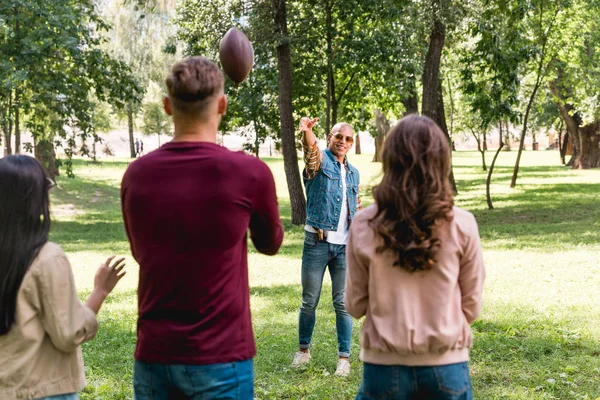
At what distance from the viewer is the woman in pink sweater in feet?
9.48

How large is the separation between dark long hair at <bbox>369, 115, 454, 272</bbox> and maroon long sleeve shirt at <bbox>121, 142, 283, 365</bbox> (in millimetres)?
469

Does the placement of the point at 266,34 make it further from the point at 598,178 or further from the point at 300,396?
the point at 598,178

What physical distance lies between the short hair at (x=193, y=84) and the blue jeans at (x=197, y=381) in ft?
2.99

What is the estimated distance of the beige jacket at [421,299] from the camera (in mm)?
2912

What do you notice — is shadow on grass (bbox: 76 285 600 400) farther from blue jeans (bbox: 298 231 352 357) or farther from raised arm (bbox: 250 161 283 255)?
raised arm (bbox: 250 161 283 255)

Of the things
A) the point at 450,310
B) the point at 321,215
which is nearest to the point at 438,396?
the point at 450,310

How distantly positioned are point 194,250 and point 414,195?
827mm

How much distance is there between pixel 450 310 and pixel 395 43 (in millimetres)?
16859

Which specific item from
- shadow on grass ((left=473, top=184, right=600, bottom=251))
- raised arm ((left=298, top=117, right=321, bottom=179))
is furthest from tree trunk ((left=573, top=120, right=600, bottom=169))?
raised arm ((left=298, top=117, right=321, bottom=179))

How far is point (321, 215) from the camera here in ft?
20.0

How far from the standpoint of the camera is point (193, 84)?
9.23 feet

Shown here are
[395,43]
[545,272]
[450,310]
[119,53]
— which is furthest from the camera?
[119,53]

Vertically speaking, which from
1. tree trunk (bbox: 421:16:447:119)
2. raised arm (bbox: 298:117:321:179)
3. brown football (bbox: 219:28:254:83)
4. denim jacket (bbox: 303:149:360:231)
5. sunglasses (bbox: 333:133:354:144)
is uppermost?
tree trunk (bbox: 421:16:447:119)

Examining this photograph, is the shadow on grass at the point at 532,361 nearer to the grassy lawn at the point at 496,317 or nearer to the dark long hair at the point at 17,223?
the grassy lawn at the point at 496,317
